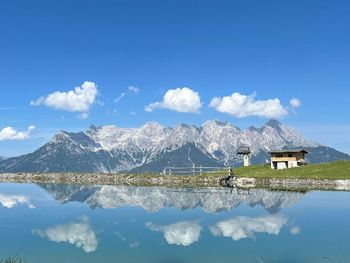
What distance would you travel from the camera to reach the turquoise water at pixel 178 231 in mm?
32969

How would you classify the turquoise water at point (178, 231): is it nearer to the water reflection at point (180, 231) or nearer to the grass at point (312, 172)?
the water reflection at point (180, 231)

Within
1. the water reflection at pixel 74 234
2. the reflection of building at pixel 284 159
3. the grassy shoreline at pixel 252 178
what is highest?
the reflection of building at pixel 284 159

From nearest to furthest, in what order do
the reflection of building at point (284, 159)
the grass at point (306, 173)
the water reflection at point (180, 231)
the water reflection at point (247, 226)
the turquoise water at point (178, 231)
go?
the turquoise water at point (178, 231), the water reflection at point (180, 231), the water reflection at point (247, 226), the grass at point (306, 173), the reflection of building at point (284, 159)

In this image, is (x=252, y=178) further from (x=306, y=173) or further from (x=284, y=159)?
(x=284, y=159)

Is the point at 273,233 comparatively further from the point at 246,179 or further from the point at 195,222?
the point at 246,179

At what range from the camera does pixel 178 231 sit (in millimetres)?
43938

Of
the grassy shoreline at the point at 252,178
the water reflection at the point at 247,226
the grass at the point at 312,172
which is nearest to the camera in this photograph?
the water reflection at the point at 247,226

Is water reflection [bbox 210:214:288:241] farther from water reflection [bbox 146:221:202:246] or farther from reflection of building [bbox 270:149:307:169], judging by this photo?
reflection of building [bbox 270:149:307:169]

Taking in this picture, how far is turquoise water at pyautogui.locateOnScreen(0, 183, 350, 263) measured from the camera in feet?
108

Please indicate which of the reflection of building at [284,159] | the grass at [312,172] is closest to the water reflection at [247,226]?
the grass at [312,172]

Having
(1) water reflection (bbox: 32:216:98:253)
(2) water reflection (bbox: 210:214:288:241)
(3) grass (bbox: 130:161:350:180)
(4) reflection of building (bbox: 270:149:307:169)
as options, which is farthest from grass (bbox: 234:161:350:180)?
(1) water reflection (bbox: 32:216:98:253)

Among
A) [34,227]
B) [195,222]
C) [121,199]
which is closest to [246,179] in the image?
[121,199]

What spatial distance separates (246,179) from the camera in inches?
4815

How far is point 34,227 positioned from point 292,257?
27127 mm
